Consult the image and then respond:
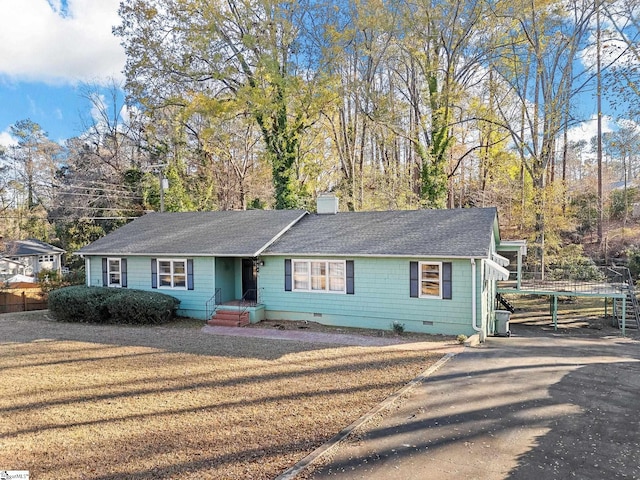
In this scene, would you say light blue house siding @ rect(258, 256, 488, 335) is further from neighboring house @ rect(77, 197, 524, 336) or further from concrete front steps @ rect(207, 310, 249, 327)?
concrete front steps @ rect(207, 310, 249, 327)

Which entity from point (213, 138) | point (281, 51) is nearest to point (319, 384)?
point (281, 51)

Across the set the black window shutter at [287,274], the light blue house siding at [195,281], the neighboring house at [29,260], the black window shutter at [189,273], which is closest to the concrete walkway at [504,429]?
the black window shutter at [287,274]

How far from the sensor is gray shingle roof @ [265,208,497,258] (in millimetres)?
13504

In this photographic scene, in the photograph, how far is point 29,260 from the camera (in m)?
34.1

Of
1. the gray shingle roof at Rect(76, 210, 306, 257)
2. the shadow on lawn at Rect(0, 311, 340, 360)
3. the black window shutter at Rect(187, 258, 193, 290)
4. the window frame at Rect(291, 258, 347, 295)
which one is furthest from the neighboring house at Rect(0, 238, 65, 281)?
the window frame at Rect(291, 258, 347, 295)

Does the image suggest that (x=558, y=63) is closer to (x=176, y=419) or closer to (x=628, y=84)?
(x=628, y=84)

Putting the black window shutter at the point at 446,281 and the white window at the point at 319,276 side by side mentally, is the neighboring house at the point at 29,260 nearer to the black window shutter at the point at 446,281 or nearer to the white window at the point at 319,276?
the white window at the point at 319,276

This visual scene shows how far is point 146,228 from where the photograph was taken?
20.0 metres

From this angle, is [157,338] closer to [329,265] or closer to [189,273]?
[189,273]

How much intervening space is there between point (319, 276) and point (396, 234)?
10.8 ft

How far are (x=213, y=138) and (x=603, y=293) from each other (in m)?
25.2

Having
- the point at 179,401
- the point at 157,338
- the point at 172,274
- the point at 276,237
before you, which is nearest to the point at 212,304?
the point at 172,274

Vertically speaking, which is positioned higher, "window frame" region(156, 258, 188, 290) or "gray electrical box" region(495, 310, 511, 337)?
"window frame" region(156, 258, 188, 290)

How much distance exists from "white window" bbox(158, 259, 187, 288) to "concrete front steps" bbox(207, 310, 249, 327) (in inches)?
93.4
